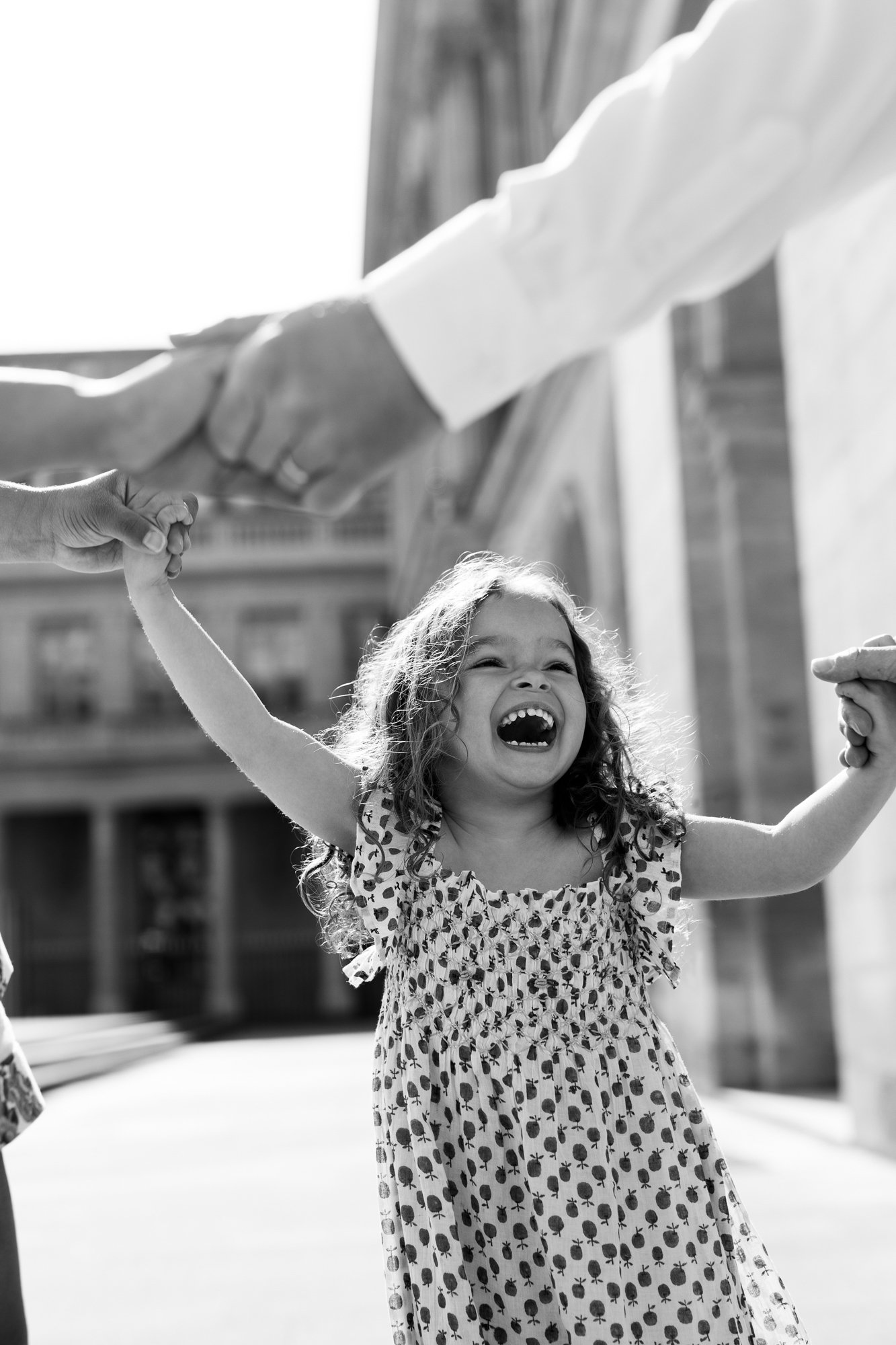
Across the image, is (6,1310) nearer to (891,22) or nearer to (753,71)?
(753,71)

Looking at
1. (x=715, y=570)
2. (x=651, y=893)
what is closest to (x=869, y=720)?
(x=651, y=893)

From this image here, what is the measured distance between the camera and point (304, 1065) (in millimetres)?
16797

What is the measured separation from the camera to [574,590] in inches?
632

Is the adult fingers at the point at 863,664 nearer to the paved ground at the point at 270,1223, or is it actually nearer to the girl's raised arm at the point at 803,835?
the girl's raised arm at the point at 803,835

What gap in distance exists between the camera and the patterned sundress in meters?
1.96

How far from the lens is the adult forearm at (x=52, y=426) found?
1.30 meters

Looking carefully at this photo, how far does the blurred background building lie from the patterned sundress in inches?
27.4

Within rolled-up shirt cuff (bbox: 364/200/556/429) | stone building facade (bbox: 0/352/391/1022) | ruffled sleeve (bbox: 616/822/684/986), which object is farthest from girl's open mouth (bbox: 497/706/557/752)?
stone building facade (bbox: 0/352/391/1022)

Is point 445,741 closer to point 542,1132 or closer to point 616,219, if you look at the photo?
point 542,1132

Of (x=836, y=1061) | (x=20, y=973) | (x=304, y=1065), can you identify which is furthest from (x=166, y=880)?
(x=836, y=1061)

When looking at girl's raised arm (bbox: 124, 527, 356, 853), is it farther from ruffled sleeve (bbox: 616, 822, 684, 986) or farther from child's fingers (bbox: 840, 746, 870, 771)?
child's fingers (bbox: 840, 746, 870, 771)

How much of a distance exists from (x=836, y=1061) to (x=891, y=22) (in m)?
8.39

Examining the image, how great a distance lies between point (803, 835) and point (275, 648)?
131 feet

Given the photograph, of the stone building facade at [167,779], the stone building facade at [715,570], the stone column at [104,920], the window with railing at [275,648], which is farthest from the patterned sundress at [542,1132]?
the window with railing at [275,648]
